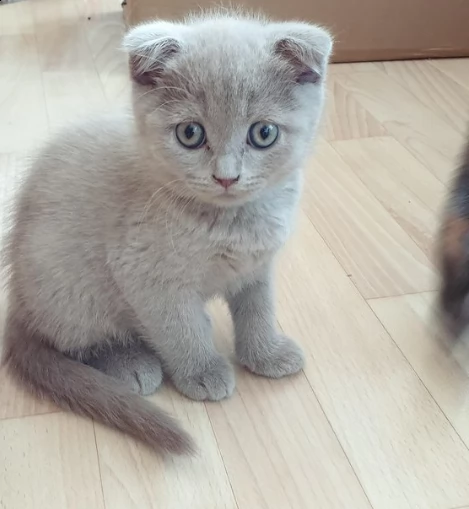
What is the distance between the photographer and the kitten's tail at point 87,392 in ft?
3.08

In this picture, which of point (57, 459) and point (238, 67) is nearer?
point (238, 67)

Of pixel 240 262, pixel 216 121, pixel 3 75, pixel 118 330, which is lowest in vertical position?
pixel 3 75

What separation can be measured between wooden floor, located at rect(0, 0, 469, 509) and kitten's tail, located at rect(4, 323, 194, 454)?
0.02 m

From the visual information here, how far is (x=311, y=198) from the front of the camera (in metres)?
1.48

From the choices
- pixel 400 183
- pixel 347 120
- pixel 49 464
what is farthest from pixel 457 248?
pixel 347 120

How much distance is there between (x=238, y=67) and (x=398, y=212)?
68 centimetres

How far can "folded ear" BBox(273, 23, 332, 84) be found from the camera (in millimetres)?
850

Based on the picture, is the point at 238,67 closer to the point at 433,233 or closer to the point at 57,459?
the point at 57,459

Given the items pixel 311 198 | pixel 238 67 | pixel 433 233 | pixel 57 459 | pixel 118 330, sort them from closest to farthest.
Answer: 1. pixel 238 67
2. pixel 57 459
3. pixel 118 330
4. pixel 433 233
5. pixel 311 198

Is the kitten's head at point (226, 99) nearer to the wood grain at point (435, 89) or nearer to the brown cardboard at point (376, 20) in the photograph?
the wood grain at point (435, 89)

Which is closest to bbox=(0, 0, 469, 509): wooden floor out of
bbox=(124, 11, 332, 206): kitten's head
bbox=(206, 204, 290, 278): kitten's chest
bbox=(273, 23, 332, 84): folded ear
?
bbox=(206, 204, 290, 278): kitten's chest

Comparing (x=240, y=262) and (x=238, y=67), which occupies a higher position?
(x=238, y=67)

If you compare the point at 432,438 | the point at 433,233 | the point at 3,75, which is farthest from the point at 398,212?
the point at 3,75

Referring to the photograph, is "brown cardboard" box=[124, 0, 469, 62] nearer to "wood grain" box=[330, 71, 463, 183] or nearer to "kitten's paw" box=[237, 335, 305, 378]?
"wood grain" box=[330, 71, 463, 183]
